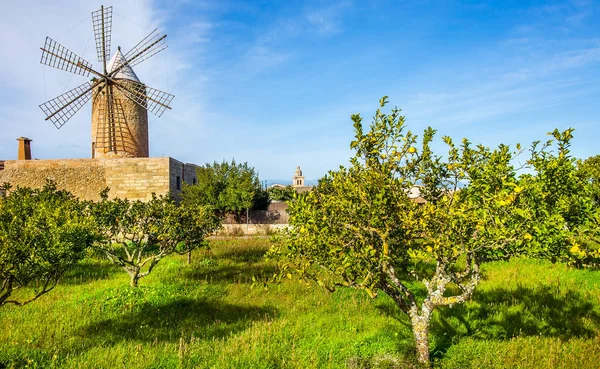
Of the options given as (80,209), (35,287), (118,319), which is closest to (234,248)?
(80,209)

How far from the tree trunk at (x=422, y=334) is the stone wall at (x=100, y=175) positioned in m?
19.5

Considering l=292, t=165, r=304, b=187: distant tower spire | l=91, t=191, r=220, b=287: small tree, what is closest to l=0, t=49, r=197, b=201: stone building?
l=91, t=191, r=220, b=287: small tree

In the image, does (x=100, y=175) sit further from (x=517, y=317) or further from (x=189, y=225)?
(x=517, y=317)

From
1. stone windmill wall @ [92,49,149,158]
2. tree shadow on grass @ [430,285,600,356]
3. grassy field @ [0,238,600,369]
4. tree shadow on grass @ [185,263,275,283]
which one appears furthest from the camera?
stone windmill wall @ [92,49,149,158]

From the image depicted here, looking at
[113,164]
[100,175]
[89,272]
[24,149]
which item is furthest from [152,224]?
[24,149]

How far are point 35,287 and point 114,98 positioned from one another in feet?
55.5

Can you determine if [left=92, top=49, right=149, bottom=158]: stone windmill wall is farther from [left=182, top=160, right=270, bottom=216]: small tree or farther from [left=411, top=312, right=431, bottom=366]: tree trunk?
[left=411, top=312, right=431, bottom=366]: tree trunk

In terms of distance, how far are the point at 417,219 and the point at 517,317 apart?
15.6 ft

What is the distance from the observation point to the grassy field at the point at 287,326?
6.66m

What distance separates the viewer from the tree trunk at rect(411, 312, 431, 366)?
6.16 metres

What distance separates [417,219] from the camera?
235 inches

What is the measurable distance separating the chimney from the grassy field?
59.2ft

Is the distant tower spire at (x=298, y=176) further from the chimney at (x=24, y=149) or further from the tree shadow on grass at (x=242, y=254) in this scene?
the tree shadow on grass at (x=242, y=254)

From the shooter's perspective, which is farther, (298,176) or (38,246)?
(298,176)
